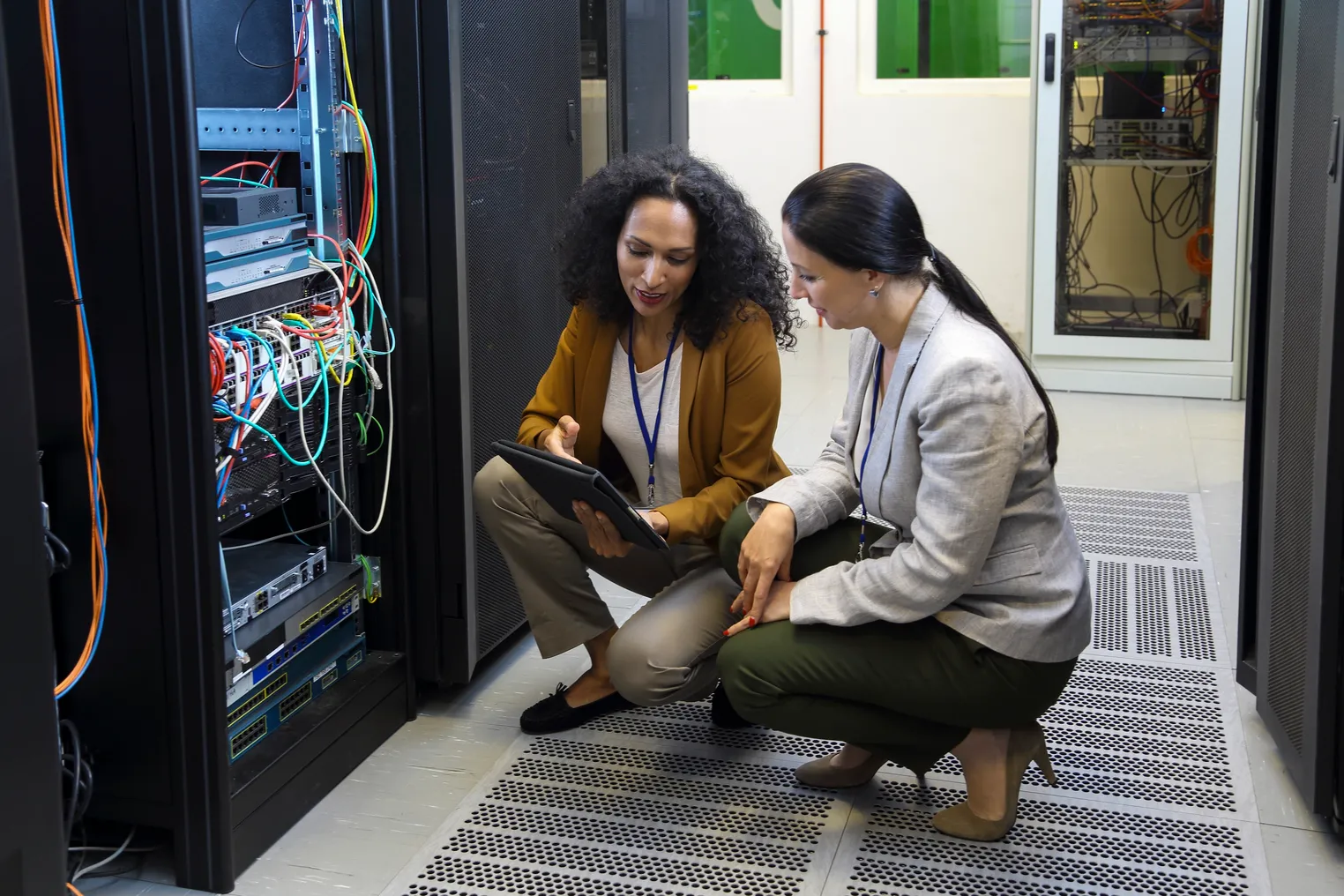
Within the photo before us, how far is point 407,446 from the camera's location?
94.8 inches

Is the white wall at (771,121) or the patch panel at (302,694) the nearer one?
the patch panel at (302,694)

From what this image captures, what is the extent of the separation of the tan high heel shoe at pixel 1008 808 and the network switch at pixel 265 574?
1046 millimetres

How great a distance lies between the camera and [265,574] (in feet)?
7.15

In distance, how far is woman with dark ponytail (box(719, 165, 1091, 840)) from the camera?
184 cm

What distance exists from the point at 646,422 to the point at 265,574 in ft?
2.11

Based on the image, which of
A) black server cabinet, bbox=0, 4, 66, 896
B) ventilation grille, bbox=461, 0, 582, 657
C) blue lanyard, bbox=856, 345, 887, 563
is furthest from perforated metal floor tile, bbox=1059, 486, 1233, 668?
black server cabinet, bbox=0, 4, 66, 896

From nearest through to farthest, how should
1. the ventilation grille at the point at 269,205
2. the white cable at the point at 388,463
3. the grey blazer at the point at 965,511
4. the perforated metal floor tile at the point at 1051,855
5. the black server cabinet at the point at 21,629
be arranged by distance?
1. the black server cabinet at the point at 21,629
2. the grey blazer at the point at 965,511
3. the perforated metal floor tile at the point at 1051,855
4. the ventilation grille at the point at 269,205
5. the white cable at the point at 388,463

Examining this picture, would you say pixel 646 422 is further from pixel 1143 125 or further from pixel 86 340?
pixel 1143 125

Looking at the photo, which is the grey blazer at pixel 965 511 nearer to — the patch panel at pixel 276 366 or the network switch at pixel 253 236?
the patch panel at pixel 276 366

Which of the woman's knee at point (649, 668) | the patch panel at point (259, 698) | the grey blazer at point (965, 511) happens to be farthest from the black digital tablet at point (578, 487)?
the patch panel at point (259, 698)

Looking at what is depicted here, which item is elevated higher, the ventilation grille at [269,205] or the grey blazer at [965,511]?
the ventilation grille at [269,205]

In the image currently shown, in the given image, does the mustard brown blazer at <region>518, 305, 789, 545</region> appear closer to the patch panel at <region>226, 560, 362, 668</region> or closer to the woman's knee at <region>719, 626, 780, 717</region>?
the woman's knee at <region>719, 626, 780, 717</region>

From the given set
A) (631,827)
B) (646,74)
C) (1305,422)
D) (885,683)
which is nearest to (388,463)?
(631,827)

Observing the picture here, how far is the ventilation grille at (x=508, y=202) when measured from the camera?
2.40 metres
